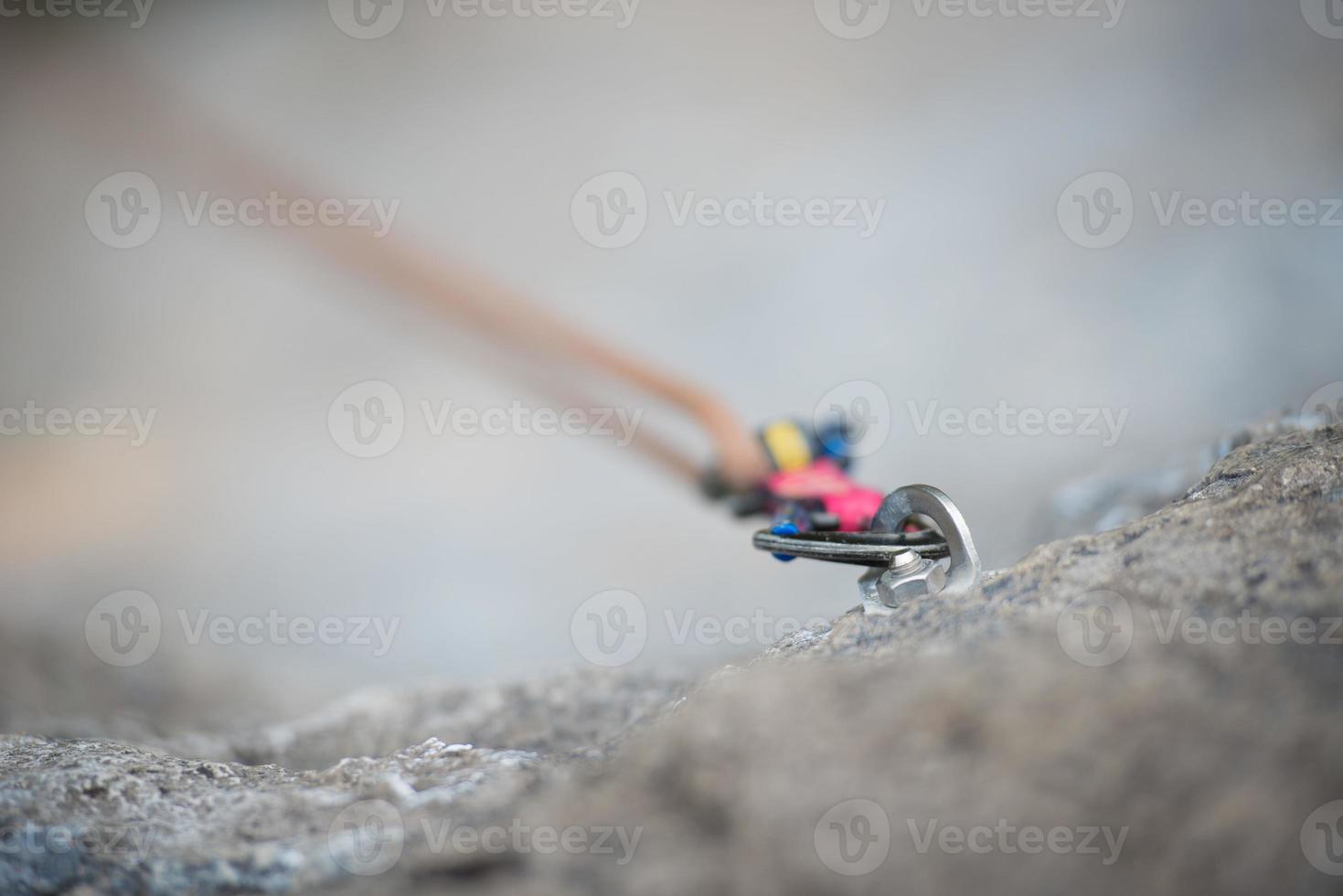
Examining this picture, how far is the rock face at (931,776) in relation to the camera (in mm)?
412

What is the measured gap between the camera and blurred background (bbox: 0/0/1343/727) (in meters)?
2.11

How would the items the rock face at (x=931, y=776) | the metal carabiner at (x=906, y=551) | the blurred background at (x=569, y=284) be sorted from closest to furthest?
the rock face at (x=931, y=776) < the metal carabiner at (x=906, y=551) < the blurred background at (x=569, y=284)

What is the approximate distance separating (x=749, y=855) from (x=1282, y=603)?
14.7 inches

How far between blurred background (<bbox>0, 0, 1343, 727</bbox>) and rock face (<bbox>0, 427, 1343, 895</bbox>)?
928mm

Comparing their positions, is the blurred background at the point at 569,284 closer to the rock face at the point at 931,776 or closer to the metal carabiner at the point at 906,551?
the metal carabiner at the point at 906,551

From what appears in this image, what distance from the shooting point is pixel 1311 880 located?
381mm

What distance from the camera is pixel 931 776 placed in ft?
1.49

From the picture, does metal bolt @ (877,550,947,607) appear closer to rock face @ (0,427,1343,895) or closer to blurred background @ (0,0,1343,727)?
rock face @ (0,427,1343,895)

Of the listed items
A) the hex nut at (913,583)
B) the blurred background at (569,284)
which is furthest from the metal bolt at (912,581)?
the blurred background at (569,284)

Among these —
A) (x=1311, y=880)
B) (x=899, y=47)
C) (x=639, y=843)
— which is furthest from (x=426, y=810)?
(x=899, y=47)

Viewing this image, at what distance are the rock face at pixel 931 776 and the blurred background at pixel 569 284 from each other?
928mm

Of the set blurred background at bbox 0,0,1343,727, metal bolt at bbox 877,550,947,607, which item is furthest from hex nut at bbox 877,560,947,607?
blurred background at bbox 0,0,1343,727

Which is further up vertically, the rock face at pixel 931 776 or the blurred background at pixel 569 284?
the blurred background at pixel 569 284

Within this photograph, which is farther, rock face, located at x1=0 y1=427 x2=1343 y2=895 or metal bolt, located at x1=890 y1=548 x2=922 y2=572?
metal bolt, located at x1=890 y1=548 x2=922 y2=572
